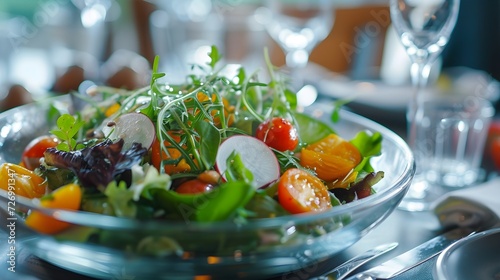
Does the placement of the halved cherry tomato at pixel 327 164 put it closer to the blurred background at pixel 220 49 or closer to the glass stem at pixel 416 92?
the glass stem at pixel 416 92

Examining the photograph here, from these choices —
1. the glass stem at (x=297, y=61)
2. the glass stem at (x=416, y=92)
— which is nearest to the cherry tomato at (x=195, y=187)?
the glass stem at (x=416, y=92)

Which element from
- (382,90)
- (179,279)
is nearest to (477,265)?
(179,279)

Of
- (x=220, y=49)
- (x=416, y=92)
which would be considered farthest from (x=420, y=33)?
(x=220, y=49)

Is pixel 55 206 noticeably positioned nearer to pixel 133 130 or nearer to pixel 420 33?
pixel 133 130

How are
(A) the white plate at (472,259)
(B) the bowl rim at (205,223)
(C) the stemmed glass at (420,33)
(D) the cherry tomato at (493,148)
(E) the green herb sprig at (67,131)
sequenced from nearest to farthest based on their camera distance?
(B) the bowl rim at (205,223)
(A) the white plate at (472,259)
(E) the green herb sprig at (67,131)
(C) the stemmed glass at (420,33)
(D) the cherry tomato at (493,148)

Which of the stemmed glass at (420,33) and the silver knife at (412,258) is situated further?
the stemmed glass at (420,33)

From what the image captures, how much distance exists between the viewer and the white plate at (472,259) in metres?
0.58

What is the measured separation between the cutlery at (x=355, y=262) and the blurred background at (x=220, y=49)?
597 mm

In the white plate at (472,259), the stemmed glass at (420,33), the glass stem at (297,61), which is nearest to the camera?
the white plate at (472,259)

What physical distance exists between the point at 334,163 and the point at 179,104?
20cm

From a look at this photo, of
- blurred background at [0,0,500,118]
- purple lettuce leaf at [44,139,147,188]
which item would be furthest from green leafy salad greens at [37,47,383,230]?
blurred background at [0,0,500,118]

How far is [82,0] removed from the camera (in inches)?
60.2

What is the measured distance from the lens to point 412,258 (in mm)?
659

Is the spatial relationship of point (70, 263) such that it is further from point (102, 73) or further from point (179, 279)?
point (102, 73)
